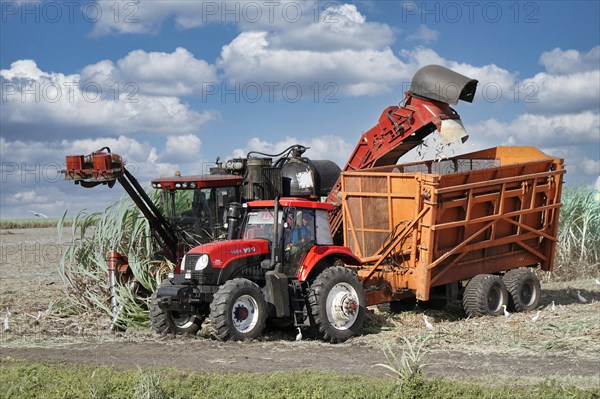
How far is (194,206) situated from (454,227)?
430 centimetres

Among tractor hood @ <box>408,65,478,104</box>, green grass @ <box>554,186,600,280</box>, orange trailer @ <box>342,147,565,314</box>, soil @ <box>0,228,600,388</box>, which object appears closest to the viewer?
soil @ <box>0,228,600,388</box>

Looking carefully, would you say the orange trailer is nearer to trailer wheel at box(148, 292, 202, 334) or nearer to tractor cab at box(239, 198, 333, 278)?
tractor cab at box(239, 198, 333, 278)

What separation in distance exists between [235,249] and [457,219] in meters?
3.91

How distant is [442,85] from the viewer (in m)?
13.9

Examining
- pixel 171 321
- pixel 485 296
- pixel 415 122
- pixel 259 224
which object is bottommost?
pixel 171 321

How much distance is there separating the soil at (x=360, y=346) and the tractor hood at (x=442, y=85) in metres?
3.74

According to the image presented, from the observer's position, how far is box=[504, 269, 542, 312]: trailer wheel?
13797 millimetres

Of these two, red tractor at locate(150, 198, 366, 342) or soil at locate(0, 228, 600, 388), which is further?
red tractor at locate(150, 198, 366, 342)

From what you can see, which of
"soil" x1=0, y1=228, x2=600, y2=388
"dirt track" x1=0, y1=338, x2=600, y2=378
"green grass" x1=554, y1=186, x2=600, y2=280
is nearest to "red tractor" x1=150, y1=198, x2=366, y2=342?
"soil" x1=0, y1=228, x2=600, y2=388

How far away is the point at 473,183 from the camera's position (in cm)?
1302

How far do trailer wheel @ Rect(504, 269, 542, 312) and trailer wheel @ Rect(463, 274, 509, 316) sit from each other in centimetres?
25

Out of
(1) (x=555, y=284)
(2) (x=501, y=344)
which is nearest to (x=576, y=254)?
(1) (x=555, y=284)

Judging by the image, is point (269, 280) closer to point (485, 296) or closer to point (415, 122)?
point (485, 296)

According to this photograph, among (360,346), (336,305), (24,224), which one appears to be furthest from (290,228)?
(24,224)
